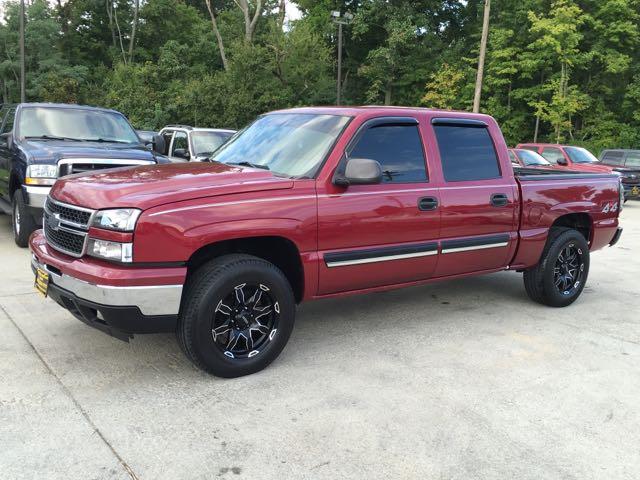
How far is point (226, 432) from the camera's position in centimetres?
314

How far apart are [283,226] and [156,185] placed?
864mm

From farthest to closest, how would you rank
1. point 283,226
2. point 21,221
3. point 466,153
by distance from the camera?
point 21,221 < point 466,153 < point 283,226

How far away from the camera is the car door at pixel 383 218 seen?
4.10 meters

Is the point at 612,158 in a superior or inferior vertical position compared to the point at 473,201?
inferior

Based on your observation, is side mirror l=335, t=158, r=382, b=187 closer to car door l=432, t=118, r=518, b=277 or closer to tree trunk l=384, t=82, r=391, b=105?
car door l=432, t=118, r=518, b=277

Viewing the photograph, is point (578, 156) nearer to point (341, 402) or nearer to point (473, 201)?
point (473, 201)

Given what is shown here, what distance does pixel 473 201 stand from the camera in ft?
16.0

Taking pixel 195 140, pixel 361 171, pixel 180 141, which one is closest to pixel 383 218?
pixel 361 171

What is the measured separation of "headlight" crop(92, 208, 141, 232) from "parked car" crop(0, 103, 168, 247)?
12.6ft

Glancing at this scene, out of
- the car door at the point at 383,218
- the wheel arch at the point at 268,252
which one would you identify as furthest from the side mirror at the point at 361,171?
the wheel arch at the point at 268,252

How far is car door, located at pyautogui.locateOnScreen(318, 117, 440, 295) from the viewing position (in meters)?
4.10

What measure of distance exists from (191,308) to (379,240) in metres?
1.54

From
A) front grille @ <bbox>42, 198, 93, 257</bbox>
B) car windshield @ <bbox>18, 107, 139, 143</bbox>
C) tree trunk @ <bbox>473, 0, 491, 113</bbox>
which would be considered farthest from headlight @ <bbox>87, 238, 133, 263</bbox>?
tree trunk @ <bbox>473, 0, 491, 113</bbox>

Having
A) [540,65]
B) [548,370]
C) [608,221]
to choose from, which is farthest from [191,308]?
[540,65]
